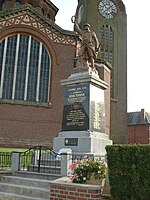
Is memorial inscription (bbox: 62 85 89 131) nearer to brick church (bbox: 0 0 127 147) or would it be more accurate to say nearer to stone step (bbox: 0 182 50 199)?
stone step (bbox: 0 182 50 199)

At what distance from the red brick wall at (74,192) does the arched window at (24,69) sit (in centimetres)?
1866

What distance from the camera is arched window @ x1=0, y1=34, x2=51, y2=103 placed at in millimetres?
24739

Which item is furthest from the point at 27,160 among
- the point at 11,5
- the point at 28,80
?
the point at 11,5

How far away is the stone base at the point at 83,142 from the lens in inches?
409

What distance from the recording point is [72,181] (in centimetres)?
678

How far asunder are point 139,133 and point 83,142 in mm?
47263

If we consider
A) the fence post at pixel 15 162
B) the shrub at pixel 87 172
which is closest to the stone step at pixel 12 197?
the shrub at pixel 87 172

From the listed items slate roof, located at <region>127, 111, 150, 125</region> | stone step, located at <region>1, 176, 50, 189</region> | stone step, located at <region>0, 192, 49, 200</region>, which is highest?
slate roof, located at <region>127, 111, 150, 125</region>

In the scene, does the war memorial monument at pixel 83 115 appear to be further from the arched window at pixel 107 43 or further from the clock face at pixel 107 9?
the clock face at pixel 107 9

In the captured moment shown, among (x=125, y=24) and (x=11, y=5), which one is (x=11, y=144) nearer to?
(x=11, y=5)

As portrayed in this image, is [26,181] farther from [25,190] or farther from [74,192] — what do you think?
[74,192]

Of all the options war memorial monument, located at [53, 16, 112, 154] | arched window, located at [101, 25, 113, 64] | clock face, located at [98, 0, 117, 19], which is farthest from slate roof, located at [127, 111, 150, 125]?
war memorial monument, located at [53, 16, 112, 154]

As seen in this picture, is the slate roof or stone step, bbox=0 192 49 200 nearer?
stone step, bbox=0 192 49 200

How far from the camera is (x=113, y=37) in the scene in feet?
154
